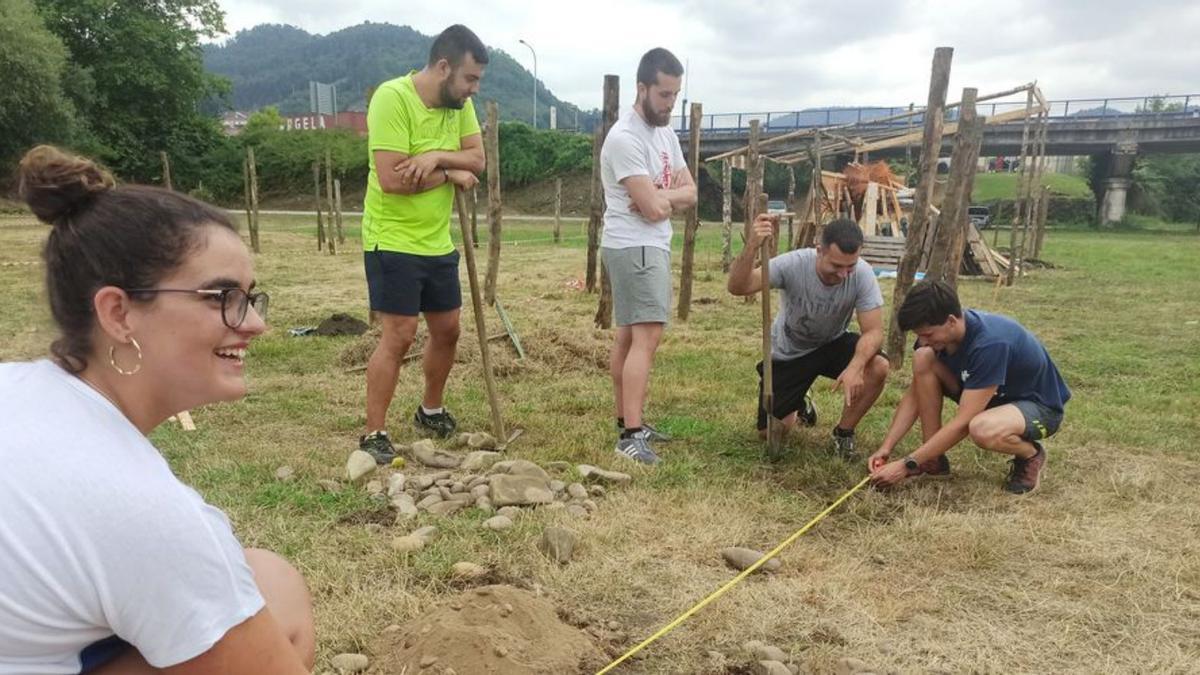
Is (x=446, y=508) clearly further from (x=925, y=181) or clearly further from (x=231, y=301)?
(x=925, y=181)

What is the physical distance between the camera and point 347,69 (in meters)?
160

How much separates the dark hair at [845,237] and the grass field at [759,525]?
3.44ft

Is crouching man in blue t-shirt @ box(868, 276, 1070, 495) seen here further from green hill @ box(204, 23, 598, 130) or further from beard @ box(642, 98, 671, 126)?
green hill @ box(204, 23, 598, 130)

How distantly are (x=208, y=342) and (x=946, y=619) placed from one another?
2.41 meters

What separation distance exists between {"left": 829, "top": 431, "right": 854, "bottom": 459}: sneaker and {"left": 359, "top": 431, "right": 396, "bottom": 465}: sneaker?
2.18m

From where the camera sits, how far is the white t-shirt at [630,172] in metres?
4.17

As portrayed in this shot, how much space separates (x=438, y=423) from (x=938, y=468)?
8.17ft

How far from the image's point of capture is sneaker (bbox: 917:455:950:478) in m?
3.98

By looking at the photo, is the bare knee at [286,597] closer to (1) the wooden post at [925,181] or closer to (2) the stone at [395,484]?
(2) the stone at [395,484]

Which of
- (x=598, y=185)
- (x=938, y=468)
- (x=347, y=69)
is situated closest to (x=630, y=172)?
(x=938, y=468)

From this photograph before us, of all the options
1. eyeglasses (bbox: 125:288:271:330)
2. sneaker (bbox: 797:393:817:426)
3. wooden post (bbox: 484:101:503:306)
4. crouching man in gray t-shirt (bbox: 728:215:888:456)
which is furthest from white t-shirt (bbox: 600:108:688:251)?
wooden post (bbox: 484:101:503:306)

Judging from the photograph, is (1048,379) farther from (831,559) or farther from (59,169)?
(59,169)

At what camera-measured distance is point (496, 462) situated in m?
4.00

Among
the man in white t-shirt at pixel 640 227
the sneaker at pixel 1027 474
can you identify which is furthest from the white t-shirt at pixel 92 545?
the sneaker at pixel 1027 474
